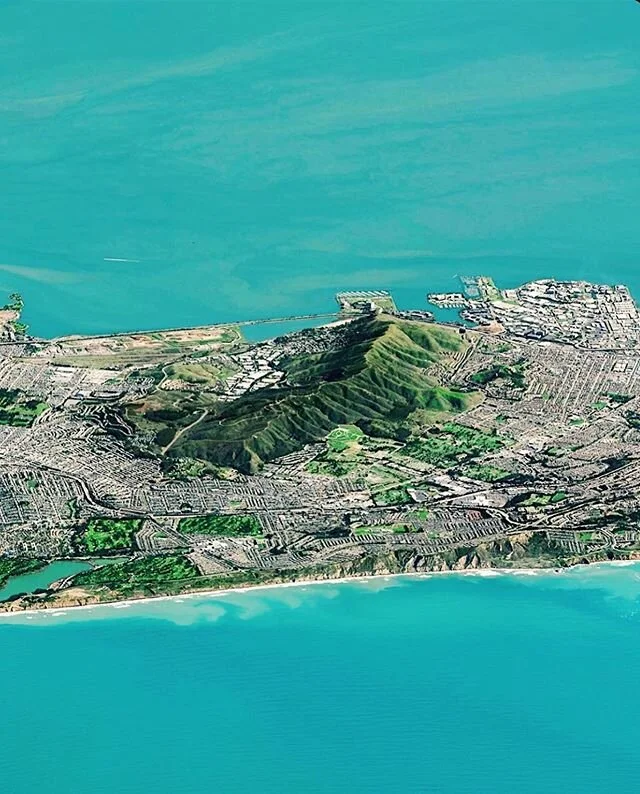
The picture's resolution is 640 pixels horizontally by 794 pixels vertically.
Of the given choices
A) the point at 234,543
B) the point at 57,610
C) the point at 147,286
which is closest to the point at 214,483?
the point at 234,543

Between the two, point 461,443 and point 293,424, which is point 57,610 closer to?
point 293,424

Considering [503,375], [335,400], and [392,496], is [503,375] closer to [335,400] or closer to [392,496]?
[335,400]

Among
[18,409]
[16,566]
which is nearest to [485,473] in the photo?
[16,566]

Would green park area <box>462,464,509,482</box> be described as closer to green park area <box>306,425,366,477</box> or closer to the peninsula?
the peninsula

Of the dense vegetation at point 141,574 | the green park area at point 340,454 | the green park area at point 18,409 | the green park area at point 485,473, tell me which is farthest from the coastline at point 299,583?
the green park area at point 18,409

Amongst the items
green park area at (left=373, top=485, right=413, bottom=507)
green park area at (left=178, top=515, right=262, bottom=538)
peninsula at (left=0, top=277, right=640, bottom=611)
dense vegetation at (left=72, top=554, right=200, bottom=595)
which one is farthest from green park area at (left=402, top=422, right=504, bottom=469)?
dense vegetation at (left=72, top=554, right=200, bottom=595)

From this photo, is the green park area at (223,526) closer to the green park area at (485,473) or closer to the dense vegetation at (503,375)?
the green park area at (485,473)
